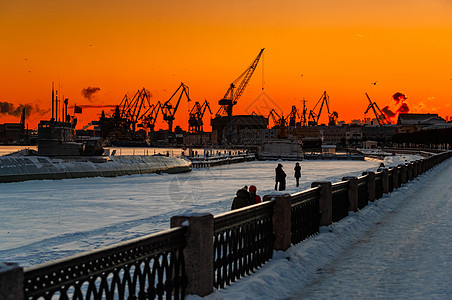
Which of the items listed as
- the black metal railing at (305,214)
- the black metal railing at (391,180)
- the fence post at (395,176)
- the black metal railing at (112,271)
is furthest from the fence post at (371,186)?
the black metal railing at (112,271)

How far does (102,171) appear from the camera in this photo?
51938 millimetres

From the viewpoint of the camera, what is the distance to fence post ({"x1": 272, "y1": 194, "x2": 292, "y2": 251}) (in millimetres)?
12852

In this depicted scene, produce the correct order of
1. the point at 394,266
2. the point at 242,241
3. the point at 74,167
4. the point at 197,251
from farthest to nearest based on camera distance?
the point at 74,167, the point at 394,266, the point at 242,241, the point at 197,251

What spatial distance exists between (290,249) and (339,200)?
23.2 feet

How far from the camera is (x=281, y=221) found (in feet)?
42.6

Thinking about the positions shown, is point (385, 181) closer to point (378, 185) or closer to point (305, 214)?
point (378, 185)

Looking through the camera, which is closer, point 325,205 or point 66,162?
point 325,205

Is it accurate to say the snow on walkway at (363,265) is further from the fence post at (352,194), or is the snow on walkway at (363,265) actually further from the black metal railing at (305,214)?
the fence post at (352,194)

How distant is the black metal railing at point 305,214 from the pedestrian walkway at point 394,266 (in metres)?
1.23

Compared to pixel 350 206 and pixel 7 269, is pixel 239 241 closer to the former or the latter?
pixel 7 269

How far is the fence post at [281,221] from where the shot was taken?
1285 centimetres

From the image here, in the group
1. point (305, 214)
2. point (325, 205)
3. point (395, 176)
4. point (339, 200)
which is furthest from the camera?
point (395, 176)

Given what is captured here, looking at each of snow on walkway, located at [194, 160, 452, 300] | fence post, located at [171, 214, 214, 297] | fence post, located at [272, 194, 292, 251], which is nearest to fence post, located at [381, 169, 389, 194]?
snow on walkway, located at [194, 160, 452, 300]

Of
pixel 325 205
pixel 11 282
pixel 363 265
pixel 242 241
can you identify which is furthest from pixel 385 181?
pixel 11 282
